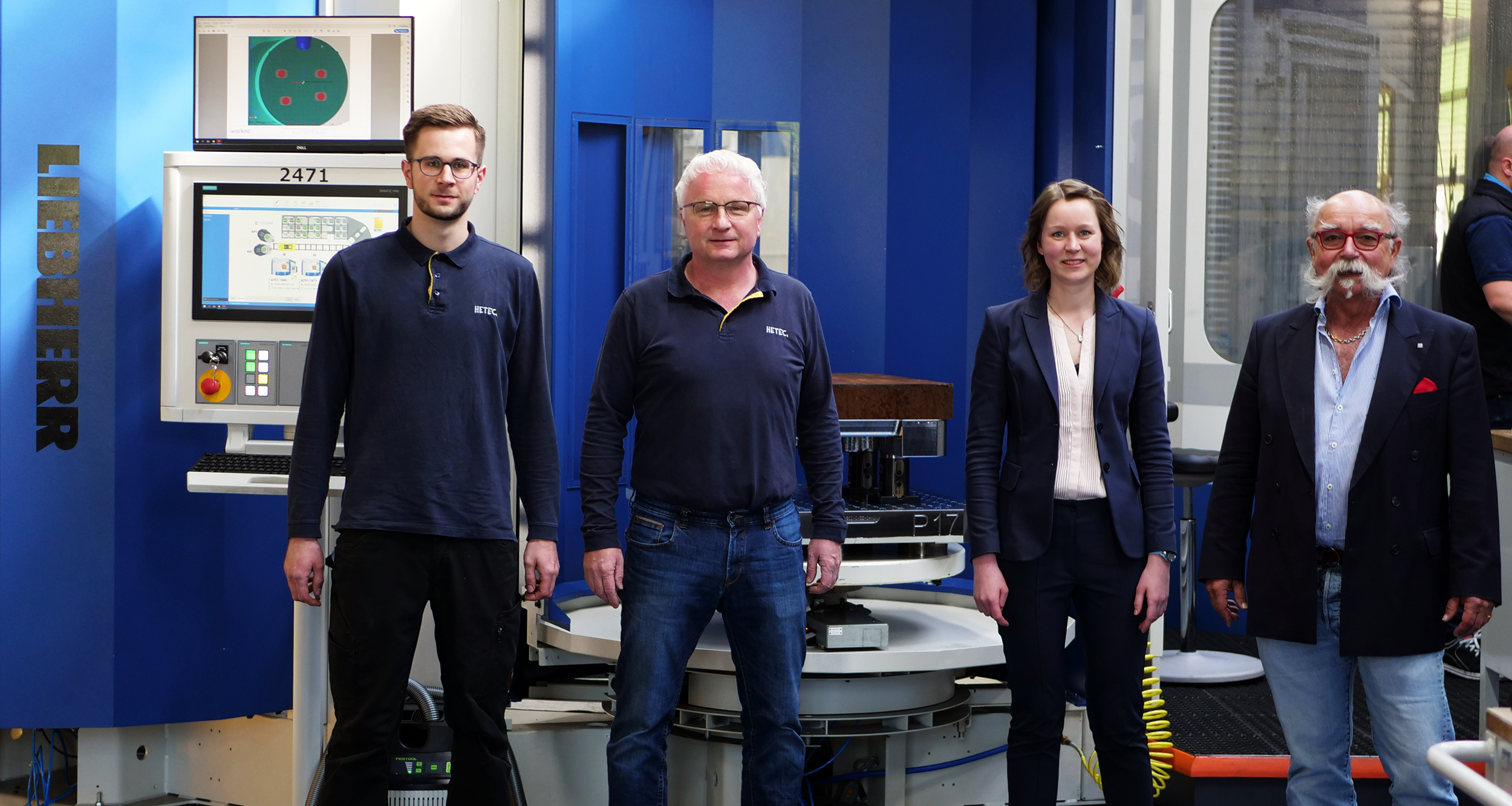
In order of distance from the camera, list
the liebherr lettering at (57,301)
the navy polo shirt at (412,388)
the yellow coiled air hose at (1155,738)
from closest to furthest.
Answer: the navy polo shirt at (412,388)
the yellow coiled air hose at (1155,738)
the liebherr lettering at (57,301)

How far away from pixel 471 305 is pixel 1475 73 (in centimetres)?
351

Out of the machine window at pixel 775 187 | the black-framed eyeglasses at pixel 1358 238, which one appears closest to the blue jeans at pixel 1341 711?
the black-framed eyeglasses at pixel 1358 238

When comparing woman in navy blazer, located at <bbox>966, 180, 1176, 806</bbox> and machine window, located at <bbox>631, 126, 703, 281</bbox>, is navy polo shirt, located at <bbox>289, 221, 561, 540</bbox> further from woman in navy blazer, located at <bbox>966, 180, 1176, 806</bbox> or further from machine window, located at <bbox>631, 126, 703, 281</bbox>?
machine window, located at <bbox>631, 126, 703, 281</bbox>

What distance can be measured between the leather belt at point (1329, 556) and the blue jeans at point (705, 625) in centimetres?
91

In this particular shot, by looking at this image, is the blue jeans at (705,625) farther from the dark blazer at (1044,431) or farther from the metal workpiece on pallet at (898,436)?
the metal workpiece on pallet at (898,436)

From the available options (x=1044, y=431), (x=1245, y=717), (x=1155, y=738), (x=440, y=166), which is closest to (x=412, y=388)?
(x=440, y=166)

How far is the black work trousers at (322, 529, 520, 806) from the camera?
2.27 m

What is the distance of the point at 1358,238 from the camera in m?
2.11

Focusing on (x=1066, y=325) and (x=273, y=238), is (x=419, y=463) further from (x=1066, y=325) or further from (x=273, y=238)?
(x=1066, y=325)

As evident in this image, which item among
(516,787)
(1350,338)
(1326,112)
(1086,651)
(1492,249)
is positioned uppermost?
(1326,112)

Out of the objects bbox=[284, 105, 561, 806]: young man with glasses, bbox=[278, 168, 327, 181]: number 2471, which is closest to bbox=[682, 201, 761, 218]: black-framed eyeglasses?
bbox=[284, 105, 561, 806]: young man with glasses

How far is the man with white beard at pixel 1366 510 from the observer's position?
6.80 feet

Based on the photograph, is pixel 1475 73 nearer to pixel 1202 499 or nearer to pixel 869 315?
pixel 1202 499

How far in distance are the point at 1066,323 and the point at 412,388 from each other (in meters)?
1.20
